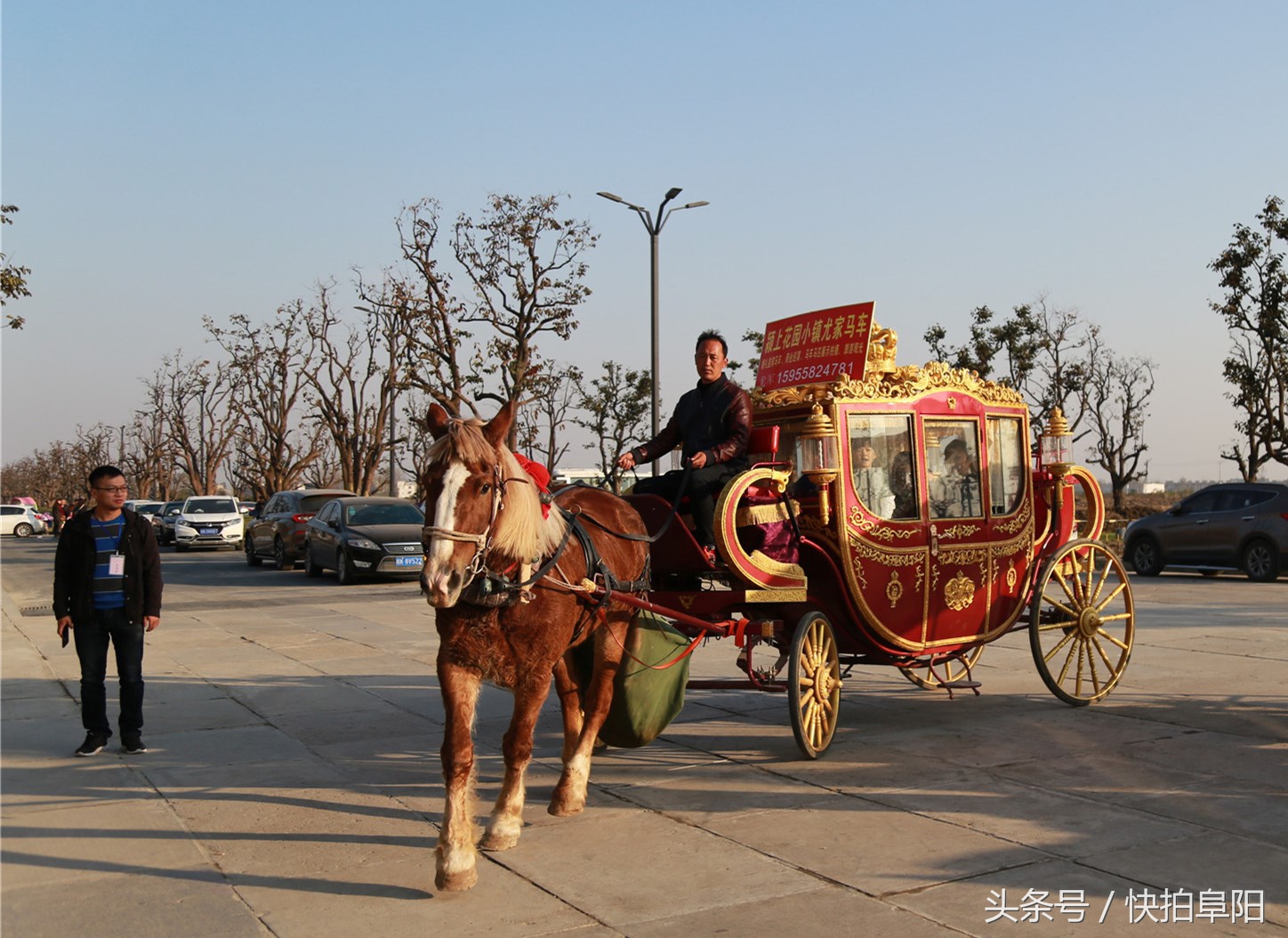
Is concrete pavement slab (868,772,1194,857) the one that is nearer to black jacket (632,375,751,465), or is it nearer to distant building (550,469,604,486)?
black jacket (632,375,751,465)

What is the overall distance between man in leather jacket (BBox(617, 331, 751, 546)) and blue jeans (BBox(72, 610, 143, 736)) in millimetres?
3244

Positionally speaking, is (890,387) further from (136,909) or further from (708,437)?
(136,909)

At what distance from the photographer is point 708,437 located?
286 inches

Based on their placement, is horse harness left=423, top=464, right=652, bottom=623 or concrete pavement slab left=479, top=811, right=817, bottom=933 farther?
horse harness left=423, top=464, right=652, bottom=623

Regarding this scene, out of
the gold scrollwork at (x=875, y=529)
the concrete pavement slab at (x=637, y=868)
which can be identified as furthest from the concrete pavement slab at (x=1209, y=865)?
the gold scrollwork at (x=875, y=529)

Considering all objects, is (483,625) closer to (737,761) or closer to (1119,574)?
(737,761)

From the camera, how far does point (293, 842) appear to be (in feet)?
18.2

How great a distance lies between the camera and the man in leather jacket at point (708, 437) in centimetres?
709

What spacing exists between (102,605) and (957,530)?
5.33 m

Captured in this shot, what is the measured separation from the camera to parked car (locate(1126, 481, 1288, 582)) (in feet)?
60.9

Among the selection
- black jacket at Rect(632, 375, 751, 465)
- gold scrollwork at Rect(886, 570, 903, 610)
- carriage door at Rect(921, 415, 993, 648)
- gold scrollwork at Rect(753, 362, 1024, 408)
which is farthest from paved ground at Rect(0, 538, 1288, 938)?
gold scrollwork at Rect(753, 362, 1024, 408)

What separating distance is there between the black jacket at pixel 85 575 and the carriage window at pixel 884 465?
4.28 metres

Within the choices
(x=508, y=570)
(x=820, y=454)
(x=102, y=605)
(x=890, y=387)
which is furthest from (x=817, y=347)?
(x=102, y=605)

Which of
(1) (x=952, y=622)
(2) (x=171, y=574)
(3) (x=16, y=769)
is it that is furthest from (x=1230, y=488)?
(2) (x=171, y=574)
